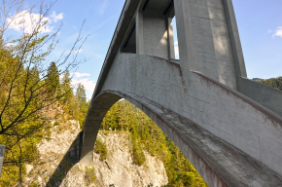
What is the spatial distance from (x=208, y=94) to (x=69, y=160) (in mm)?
22506

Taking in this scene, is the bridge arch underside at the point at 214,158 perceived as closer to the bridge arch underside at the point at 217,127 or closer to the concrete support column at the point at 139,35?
the bridge arch underside at the point at 217,127

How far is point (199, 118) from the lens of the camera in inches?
136

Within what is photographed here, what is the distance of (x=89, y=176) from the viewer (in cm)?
2217

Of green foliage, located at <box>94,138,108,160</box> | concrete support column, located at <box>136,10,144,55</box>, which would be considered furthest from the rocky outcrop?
concrete support column, located at <box>136,10,144,55</box>

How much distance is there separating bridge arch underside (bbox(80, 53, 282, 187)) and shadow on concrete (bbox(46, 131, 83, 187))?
19022 millimetres

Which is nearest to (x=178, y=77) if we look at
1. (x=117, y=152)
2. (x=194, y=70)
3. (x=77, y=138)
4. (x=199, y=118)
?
(x=194, y=70)

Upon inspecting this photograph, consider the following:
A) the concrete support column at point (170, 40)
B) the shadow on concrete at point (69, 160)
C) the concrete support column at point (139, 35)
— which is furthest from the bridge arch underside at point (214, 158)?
the shadow on concrete at point (69, 160)

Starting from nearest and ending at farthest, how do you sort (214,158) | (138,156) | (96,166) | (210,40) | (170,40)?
(214,158), (210,40), (170,40), (96,166), (138,156)

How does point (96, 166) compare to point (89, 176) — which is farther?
point (96, 166)

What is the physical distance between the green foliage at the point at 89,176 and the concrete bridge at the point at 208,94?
18.1 m

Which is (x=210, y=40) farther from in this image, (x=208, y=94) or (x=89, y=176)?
(x=89, y=176)

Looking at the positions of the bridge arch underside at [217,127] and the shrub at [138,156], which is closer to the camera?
the bridge arch underside at [217,127]

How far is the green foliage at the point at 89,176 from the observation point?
2145cm

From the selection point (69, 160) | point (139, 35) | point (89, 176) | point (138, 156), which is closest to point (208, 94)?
point (139, 35)
